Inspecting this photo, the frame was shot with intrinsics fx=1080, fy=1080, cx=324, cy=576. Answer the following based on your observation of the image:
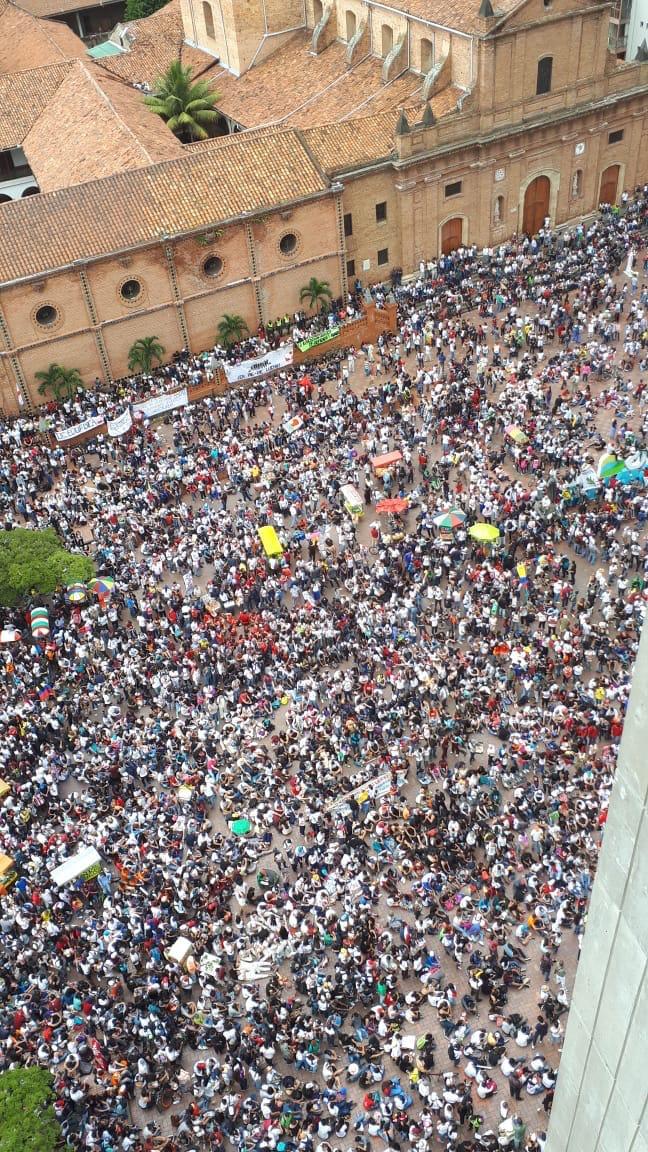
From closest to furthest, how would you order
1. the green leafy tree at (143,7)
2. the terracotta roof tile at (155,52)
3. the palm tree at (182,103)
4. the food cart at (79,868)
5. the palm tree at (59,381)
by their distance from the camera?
1. the food cart at (79,868)
2. the palm tree at (59,381)
3. the palm tree at (182,103)
4. the terracotta roof tile at (155,52)
5. the green leafy tree at (143,7)

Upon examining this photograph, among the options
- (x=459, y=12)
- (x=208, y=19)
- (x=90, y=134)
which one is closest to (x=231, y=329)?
(x=90, y=134)

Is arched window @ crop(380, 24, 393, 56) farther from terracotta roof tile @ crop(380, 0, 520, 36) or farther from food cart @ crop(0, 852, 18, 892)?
→ food cart @ crop(0, 852, 18, 892)

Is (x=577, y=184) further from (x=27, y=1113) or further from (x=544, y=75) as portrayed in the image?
(x=27, y=1113)

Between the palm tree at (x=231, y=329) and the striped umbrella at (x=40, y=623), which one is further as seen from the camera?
the palm tree at (x=231, y=329)

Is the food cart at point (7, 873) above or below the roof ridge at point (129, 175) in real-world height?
below

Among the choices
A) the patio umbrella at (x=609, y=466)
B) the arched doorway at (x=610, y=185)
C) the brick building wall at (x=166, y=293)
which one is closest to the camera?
the patio umbrella at (x=609, y=466)

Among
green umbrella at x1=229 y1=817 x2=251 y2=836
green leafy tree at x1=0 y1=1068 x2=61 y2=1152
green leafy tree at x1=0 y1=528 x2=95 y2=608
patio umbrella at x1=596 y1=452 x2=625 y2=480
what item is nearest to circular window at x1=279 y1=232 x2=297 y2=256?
patio umbrella at x1=596 y1=452 x2=625 y2=480

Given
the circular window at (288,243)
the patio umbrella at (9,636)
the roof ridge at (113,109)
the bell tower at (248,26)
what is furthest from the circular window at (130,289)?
the bell tower at (248,26)

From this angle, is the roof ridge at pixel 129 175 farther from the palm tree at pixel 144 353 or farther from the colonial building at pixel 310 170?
the palm tree at pixel 144 353
